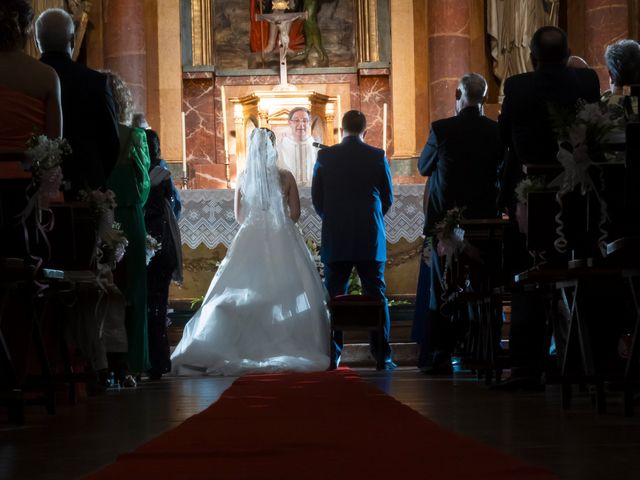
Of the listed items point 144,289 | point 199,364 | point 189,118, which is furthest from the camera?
point 189,118

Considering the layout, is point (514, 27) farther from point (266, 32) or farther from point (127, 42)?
point (127, 42)

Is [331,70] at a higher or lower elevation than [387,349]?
higher

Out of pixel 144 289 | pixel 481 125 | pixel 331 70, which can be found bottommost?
pixel 144 289

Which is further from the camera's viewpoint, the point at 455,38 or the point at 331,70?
the point at 331,70

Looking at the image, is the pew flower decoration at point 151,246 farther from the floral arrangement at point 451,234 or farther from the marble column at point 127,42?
the marble column at point 127,42

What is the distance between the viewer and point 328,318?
9.43 metres

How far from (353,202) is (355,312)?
0.85 meters

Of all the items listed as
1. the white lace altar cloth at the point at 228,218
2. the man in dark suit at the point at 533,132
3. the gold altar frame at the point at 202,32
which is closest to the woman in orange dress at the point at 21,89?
the man in dark suit at the point at 533,132

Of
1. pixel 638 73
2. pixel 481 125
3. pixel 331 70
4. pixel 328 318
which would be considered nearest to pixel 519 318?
pixel 638 73

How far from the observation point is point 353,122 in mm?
9859

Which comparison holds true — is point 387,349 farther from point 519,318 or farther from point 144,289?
point 519,318

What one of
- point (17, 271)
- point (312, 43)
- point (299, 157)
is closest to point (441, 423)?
point (17, 271)

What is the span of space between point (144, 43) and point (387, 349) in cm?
695

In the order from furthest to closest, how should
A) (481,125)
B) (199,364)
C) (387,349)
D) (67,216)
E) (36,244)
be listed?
(387,349)
(199,364)
(481,125)
(67,216)
(36,244)
